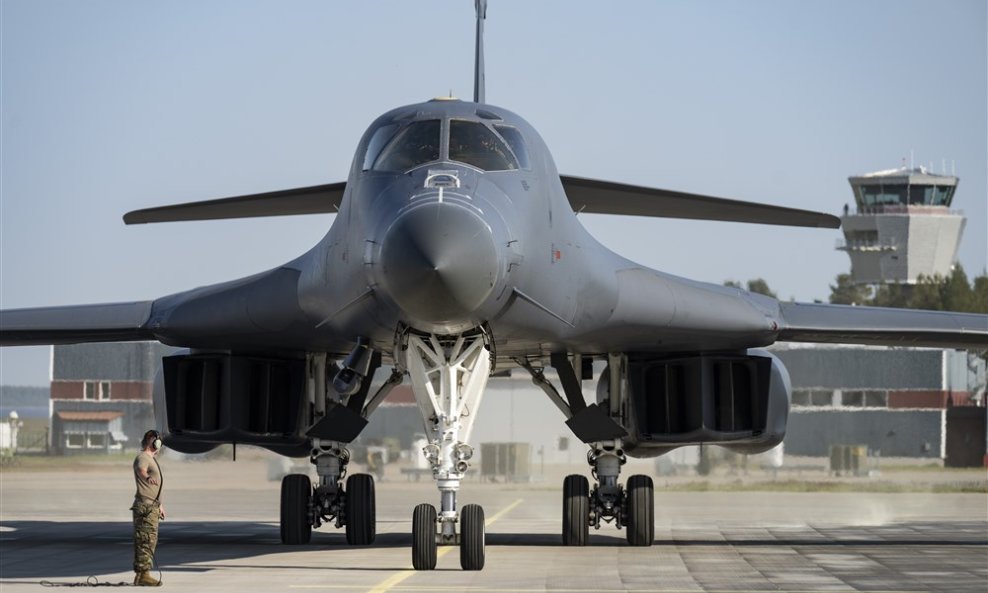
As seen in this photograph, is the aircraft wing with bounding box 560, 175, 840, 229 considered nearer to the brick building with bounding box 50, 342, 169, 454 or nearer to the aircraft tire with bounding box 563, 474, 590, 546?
the aircraft tire with bounding box 563, 474, 590, 546

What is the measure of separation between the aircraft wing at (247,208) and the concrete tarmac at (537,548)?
376 centimetres

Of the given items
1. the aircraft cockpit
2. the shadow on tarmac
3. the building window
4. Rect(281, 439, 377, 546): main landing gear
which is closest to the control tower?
the building window

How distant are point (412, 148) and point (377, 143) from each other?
1.59ft

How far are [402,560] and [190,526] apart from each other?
7.72m

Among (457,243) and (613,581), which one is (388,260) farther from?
(613,581)

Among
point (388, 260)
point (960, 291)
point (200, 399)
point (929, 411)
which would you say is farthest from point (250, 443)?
point (960, 291)

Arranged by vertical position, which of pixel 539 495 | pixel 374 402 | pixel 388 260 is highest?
pixel 388 260

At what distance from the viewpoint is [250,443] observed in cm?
1698

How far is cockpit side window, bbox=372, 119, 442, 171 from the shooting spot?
13.0m

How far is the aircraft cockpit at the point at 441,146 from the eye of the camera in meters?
13.0

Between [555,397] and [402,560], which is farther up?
[555,397]

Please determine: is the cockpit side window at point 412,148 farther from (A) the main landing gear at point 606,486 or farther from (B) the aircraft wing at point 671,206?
(A) the main landing gear at point 606,486

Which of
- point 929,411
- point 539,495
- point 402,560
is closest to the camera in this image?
point 402,560

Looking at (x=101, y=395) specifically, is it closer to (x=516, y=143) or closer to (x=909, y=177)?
(x=516, y=143)
